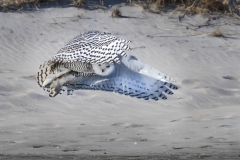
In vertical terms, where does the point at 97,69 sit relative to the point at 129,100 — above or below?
above

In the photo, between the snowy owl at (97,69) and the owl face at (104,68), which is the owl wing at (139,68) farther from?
the owl face at (104,68)

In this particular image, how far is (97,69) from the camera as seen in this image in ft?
25.5

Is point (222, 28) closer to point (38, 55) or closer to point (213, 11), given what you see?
point (213, 11)

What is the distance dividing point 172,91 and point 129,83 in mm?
1422

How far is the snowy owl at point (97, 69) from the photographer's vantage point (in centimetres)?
773

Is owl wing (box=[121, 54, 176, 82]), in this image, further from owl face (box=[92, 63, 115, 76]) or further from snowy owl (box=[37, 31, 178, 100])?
owl face (box=[92, 63, 115, 76])

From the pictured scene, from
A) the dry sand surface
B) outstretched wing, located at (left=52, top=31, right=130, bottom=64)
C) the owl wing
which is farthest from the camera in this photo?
the owl wing

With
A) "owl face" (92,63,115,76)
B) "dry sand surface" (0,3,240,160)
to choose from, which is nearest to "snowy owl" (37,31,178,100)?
"owl face" (92,63,115,76)

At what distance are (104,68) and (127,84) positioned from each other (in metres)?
0.44

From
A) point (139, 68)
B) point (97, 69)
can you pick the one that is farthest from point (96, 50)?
point (139, 68)

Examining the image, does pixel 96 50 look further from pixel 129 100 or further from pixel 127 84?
pixel 129 100

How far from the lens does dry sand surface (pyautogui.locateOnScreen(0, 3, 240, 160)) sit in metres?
6.62

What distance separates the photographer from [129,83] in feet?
26.6

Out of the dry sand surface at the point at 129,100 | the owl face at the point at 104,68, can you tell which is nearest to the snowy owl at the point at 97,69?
the owl face at the point at 104,68
